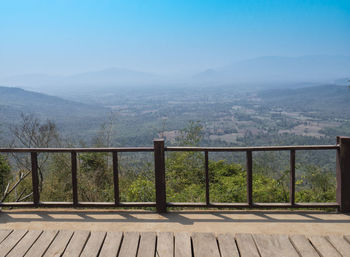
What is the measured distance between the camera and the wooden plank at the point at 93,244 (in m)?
2.32

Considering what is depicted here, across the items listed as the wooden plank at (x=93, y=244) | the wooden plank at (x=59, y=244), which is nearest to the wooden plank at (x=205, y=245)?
the wooden plank at (x=93, y=244)

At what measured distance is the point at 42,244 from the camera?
2455mm

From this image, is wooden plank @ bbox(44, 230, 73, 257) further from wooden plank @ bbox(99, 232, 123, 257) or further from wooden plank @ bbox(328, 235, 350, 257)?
wooden plank @ bbox(328, 235, 350, 257)

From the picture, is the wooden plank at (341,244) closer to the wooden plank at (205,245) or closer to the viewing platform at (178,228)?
the viewing platform at (178,228)

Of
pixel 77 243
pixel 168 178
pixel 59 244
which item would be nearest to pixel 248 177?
pixel 77 243

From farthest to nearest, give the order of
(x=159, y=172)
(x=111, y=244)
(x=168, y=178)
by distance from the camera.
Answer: (x=168, y=178)
(x=159, y=172)
(x=111, y=244)

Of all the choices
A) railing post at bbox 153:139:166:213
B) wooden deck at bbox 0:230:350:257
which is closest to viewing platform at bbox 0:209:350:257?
wooden deck at bbox 0:230:350:257

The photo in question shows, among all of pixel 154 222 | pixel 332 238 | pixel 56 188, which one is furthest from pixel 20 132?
pixel 332 238

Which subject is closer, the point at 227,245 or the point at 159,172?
the point at 227,245

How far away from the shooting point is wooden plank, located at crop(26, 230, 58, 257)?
2.32m

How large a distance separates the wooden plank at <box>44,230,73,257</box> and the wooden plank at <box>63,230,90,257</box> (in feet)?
0.12

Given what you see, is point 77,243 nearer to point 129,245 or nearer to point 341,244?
point 129,245

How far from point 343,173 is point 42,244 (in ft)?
9.61

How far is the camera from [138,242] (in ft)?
8.07
